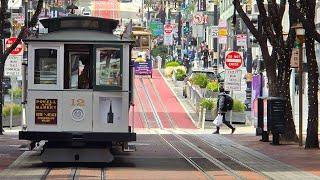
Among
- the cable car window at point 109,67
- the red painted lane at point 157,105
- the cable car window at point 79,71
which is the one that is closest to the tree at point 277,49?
the cable car window at point 109,67

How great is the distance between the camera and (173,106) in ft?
A: 167

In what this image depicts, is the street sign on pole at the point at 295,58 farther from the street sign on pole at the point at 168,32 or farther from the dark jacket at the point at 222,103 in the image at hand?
the street sign on pole at the point at 168,32

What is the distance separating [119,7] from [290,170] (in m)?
123

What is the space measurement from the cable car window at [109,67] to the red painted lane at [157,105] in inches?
822

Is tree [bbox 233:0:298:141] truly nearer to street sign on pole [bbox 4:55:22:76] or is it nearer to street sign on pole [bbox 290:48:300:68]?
street sign on pole [bbox 290:48:300:68]

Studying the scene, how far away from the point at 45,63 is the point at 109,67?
141cm

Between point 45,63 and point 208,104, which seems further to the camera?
point 208,104

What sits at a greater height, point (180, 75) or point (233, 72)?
point (233, 72)

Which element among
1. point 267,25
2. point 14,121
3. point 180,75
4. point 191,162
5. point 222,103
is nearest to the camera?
point 191,162

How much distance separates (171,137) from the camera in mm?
31875

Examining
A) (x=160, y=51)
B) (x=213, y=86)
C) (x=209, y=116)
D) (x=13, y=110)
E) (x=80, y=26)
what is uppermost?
(x=160, y=51)

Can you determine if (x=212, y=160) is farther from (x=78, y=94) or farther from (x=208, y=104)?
(x=208, y=104)

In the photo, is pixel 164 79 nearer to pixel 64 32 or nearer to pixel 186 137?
pixel 186 137

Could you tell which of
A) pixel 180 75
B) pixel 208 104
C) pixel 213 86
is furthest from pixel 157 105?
pixel 180 75
